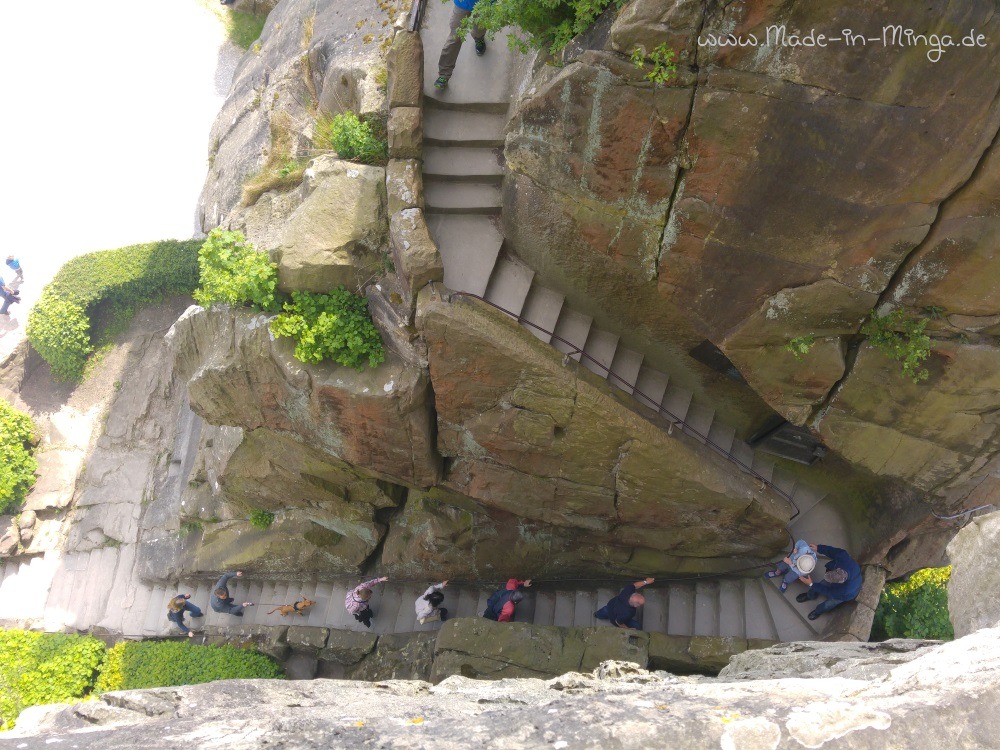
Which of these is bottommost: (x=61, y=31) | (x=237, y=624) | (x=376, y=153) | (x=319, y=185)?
(x=237, y=624)

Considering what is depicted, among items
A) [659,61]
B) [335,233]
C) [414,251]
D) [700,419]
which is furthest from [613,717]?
[700,419]

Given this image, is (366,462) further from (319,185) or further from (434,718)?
(434,718)

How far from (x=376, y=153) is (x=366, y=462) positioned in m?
4.28

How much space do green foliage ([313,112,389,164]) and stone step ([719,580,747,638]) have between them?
26.6ft

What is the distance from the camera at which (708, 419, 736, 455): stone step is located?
9.88m

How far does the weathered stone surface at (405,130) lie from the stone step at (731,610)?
784 centimetres

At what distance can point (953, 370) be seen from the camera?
288 inches

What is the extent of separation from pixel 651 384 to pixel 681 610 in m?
3.65

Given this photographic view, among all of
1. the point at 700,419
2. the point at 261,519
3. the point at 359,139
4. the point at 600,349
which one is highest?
the point at 359,139

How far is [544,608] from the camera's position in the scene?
1120 cm

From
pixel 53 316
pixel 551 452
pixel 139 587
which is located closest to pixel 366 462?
pixel 551 452

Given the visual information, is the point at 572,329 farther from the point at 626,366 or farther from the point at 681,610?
the point at 681,610

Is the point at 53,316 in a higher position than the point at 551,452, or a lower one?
higher

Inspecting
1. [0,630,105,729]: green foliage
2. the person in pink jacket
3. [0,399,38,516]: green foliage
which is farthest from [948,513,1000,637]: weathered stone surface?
[0,399,38,516]: green foliage
